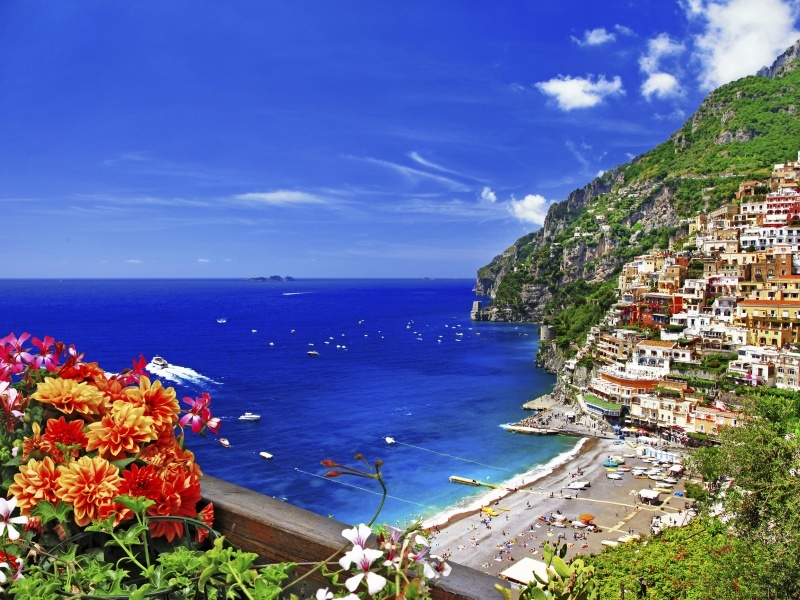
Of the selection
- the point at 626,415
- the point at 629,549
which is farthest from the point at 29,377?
the point at 626,415

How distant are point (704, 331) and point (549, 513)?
20.2 metres

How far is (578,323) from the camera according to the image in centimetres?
5212

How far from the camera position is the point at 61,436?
4.78 feet

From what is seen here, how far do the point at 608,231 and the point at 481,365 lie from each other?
112 feet

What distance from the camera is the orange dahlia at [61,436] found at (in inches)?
56.7

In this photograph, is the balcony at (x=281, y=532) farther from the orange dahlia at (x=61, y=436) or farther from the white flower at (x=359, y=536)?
the orange dahlia at (x=61, y=436)

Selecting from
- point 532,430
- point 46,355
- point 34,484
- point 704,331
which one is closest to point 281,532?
point 34,484

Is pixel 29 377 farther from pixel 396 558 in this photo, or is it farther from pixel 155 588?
pixel 396 558

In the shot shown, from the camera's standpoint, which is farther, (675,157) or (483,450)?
(675,157)

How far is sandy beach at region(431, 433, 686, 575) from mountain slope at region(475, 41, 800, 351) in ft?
84.3

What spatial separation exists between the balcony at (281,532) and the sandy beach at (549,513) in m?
16.9

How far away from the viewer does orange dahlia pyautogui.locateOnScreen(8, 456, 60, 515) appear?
1.33m

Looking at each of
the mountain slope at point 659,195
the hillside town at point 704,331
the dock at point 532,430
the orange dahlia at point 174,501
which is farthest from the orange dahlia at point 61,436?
the mountain slope at point 659,195

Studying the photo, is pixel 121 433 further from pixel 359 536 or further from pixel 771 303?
pixel 771 303
